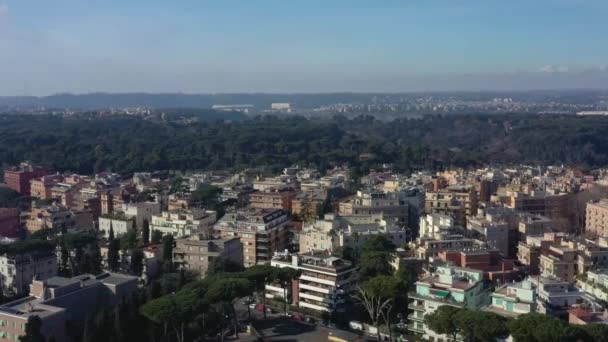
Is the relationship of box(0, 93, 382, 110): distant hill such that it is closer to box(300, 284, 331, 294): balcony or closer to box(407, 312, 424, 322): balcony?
box(300, 284, 331, 294): balcony

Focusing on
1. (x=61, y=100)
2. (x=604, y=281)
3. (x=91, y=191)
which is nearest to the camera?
(x=604, y=281)

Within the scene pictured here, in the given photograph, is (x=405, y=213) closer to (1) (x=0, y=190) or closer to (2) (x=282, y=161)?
(1) (x=0, y=190)

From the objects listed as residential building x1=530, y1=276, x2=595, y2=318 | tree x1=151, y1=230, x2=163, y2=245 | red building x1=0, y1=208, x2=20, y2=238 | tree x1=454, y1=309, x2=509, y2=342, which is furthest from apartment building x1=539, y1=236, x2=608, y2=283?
red building x1=0, y1=208, x2=20, y2=238

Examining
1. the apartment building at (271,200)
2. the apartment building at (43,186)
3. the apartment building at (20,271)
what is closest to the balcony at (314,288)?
the apartment building at (20,271)

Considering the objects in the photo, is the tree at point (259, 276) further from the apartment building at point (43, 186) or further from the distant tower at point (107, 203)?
the apartment building at point (43, 186)

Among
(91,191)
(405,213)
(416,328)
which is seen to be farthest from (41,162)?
(416,328)

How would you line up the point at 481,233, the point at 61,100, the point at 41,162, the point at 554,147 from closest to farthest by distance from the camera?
the point at 481,233 < the point at 41,162 < the point at 554,147 < the point at 61,100
